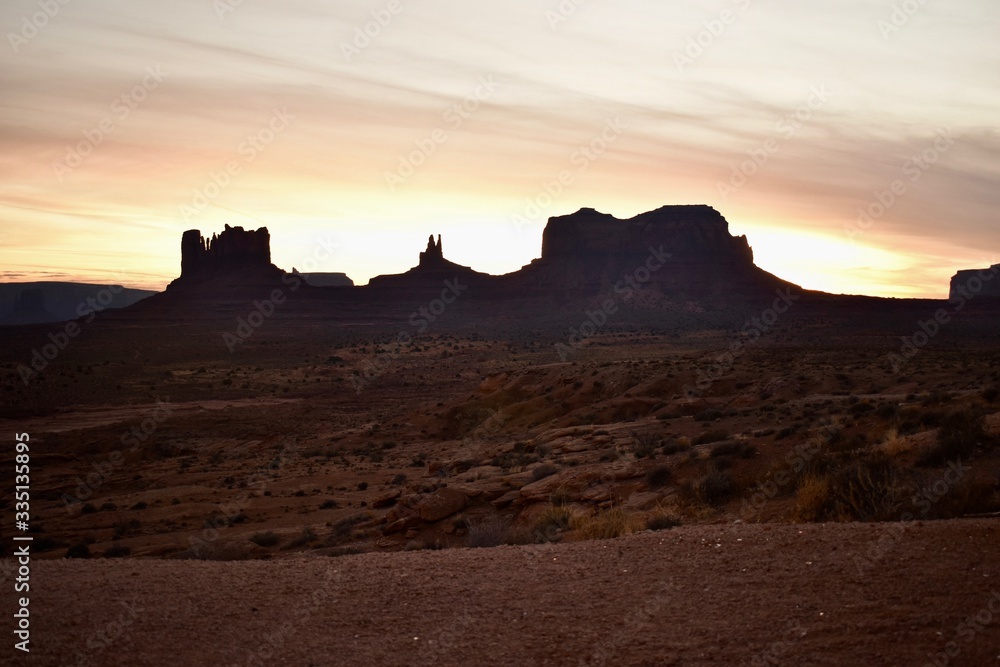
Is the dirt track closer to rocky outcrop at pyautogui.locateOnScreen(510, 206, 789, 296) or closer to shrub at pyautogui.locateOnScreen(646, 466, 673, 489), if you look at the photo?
shrub at pyautogui.locateOnScreen(646, 466, 673, 489)

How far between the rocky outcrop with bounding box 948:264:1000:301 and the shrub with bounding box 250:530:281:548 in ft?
384

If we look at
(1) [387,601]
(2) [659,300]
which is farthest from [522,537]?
(2) [659,300]

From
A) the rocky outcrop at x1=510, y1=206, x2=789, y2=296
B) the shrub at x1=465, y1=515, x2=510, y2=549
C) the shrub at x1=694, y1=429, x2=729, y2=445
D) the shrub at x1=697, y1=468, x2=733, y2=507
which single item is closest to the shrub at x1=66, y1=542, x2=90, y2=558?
the shrub at x1=465, y1=515, x2=510, y2=549

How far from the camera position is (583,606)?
20.1 ft

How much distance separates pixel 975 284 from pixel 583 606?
132133 millimetres

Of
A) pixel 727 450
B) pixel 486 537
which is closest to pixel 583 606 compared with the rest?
pixel 486 537

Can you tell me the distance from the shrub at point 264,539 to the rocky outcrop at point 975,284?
117 metres

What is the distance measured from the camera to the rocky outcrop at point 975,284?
112m

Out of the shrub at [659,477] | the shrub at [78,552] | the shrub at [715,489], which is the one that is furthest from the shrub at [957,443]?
the shrub at [78,552]

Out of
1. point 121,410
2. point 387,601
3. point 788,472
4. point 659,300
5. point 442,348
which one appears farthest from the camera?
point 659,300

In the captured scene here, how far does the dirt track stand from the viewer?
17.2ft

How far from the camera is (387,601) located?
652 centimetres

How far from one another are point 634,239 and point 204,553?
11944 centimetres

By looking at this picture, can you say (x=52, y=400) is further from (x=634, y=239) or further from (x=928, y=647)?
(x=634, y=239)
